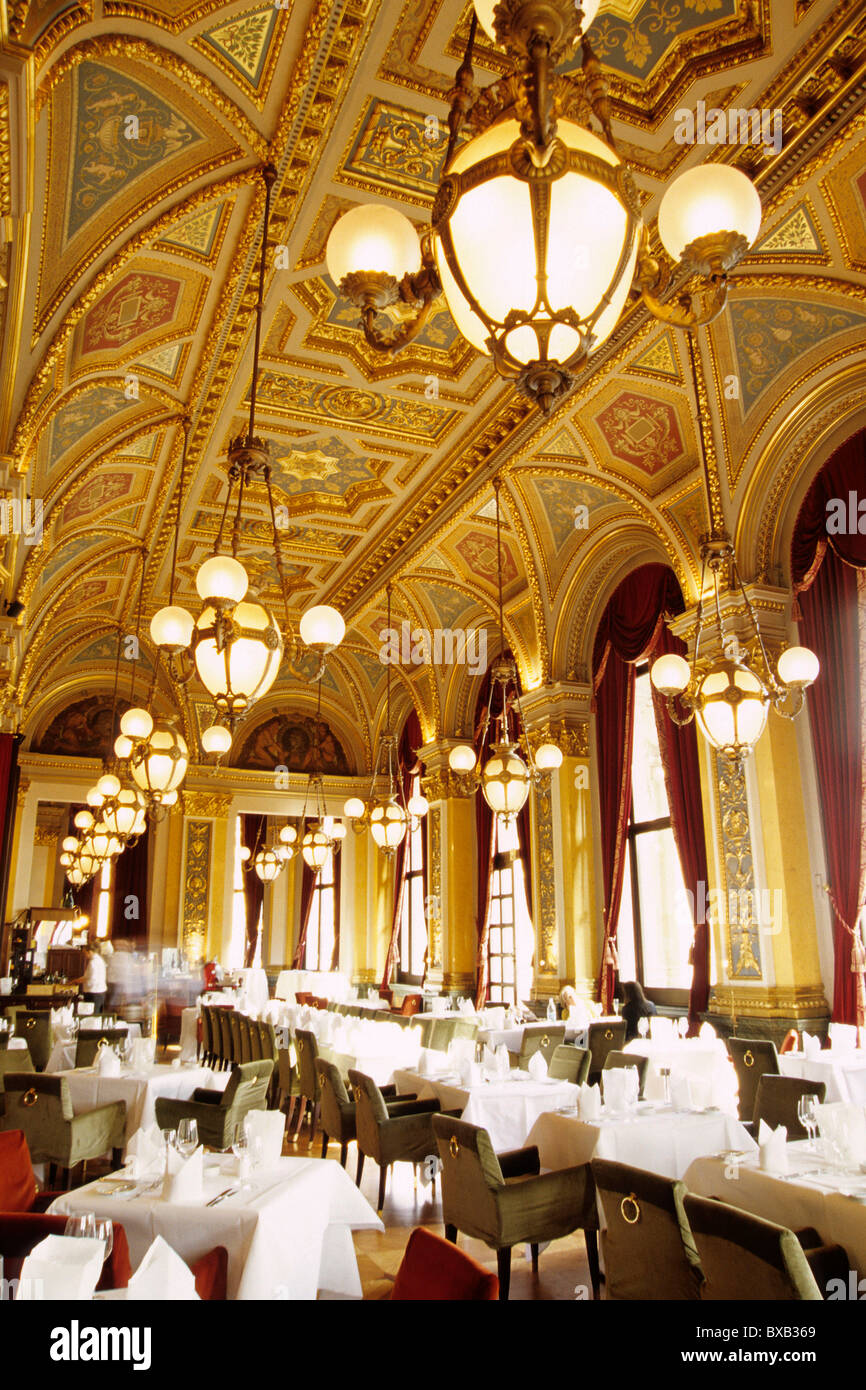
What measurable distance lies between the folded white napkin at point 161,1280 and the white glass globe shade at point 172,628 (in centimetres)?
314

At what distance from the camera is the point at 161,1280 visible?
7.48ft

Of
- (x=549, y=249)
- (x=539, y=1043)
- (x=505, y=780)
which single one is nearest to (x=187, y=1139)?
(x=549, y=249)

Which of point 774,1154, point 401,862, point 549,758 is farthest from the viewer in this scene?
point 401,862

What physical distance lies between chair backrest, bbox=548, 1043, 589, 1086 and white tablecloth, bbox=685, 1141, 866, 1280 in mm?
2748

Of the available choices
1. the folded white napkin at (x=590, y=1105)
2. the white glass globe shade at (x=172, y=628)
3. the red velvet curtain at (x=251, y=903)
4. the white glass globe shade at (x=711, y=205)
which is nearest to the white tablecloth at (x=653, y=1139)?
the folded white napkin at (x=590, y=1105)

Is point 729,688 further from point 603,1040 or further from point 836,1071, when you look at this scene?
point 603,1040

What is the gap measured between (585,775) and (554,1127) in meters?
6.09

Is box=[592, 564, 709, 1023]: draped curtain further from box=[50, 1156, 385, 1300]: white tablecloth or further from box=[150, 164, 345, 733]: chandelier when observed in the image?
box=[150, 164, 345, 733]: chandelier

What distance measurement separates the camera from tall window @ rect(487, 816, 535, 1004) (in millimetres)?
12281

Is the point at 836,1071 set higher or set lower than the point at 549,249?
lower

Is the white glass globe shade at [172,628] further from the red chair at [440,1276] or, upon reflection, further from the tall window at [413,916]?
the tall window at [413,916]

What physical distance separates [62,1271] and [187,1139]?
1612 millimetres

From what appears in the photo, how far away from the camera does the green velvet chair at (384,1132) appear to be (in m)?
5.56
